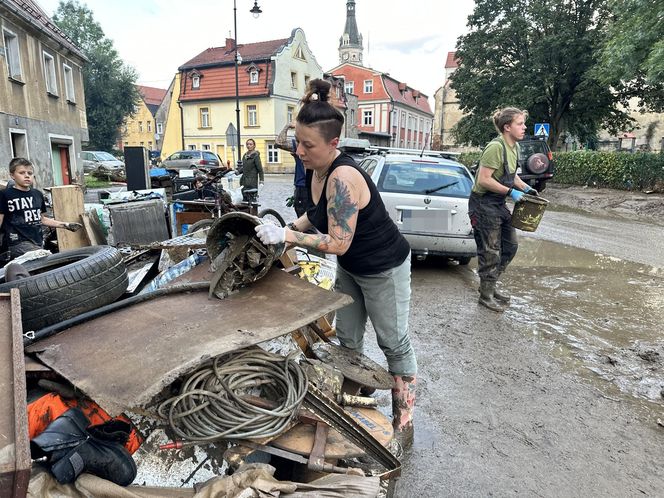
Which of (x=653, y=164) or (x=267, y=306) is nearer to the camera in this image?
(x=267, y=306)

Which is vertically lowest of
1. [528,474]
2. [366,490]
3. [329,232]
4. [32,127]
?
[528,474]

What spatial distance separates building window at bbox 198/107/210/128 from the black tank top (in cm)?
4131

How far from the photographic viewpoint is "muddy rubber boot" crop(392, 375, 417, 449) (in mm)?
2746

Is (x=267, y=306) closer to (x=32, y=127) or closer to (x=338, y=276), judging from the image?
(x=338, y=276)

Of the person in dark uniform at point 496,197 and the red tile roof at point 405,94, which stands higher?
the red tile roof at point 405,94

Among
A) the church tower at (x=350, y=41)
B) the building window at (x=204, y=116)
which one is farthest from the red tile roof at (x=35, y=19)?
the church tower at (x=350, y=41)

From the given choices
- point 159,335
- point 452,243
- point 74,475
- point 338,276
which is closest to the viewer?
point 74,475

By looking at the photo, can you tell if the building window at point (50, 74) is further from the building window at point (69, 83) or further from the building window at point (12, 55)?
the building window at point (12, 55)

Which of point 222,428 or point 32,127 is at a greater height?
point 32,127

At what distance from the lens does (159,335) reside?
83.1 inches

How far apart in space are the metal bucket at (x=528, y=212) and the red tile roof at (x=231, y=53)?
3771cm

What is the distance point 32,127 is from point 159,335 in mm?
16716

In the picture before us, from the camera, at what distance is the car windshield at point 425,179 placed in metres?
6.21

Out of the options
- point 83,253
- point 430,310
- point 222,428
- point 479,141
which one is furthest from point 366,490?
point 479,141
